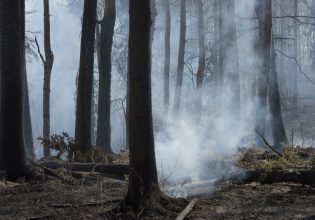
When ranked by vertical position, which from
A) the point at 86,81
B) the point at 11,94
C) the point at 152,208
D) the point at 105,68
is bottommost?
the point at 152,208

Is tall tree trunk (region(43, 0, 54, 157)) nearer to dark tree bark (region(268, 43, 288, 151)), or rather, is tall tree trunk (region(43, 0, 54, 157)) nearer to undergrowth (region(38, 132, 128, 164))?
undergrowth (region(38, 132, 128, 164))

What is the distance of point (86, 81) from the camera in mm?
11867

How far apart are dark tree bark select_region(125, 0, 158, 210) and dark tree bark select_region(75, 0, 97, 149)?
205 inches

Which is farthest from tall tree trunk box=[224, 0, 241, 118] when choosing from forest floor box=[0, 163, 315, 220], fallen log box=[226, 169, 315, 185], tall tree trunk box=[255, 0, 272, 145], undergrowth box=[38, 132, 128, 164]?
forest floor box=[0, 163, 315, 220]

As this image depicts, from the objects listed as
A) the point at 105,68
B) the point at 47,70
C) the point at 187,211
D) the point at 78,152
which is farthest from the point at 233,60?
the point at 187,211

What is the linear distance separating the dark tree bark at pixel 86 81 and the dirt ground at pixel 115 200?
298cm

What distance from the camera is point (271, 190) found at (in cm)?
773

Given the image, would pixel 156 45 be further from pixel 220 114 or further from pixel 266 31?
pixel 266 31

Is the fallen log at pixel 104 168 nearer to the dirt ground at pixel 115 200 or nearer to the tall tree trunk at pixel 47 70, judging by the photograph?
the dirt ground at pixel 115 200

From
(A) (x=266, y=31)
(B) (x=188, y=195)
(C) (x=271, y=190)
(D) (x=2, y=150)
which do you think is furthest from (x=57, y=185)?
(A) (x=266, y=31)

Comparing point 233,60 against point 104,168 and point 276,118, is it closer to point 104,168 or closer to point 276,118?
point 276,118

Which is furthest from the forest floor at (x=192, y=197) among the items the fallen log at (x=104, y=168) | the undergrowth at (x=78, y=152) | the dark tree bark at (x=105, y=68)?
the dark tree bark at (x=105, y=68)

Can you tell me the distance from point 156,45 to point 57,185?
33763 mm

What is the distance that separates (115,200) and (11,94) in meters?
3.19
